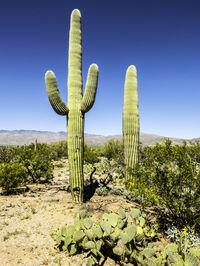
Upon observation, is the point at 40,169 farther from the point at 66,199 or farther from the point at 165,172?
the point at 165,172

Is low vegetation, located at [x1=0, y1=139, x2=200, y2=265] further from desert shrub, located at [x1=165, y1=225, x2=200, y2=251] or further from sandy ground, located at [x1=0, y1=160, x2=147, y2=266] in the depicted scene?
sandy ground, located at [x1=0, y1=160, x2=147, y2=266]

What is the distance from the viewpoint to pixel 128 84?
8.43 m

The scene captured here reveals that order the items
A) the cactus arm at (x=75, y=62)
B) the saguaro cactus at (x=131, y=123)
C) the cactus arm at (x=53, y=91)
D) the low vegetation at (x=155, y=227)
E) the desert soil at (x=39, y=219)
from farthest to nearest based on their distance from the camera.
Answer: the saguaro cactus at (x=131, y=123) < the cactus arm at (x=75, y=62) < the cactus arm at (x=53, y=91) < the desert soil at (x=39, y=219) < the low vegetation at (x=155, y=227)

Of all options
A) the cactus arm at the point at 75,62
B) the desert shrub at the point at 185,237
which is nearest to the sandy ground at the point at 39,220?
the desert shrub at the point at 185,237

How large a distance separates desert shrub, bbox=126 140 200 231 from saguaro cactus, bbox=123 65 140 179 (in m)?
2.89

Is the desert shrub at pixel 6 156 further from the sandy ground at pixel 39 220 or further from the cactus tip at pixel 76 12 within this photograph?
the cactus tip at pixel 76 12

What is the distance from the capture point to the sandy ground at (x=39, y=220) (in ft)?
12.9

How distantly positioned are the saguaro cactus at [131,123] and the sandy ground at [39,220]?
1.88 m

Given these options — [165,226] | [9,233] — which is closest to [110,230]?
[165,226]

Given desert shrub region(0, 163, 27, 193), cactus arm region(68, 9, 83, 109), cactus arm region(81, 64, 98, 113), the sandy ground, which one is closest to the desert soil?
the sandy ground

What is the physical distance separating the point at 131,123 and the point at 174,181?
159 inches

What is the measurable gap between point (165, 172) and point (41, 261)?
11.7 ft

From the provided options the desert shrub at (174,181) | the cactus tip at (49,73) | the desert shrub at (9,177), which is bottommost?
the desert shrub at (9,177)

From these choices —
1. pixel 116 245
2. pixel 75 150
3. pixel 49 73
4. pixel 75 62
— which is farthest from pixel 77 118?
pixel 116 245
